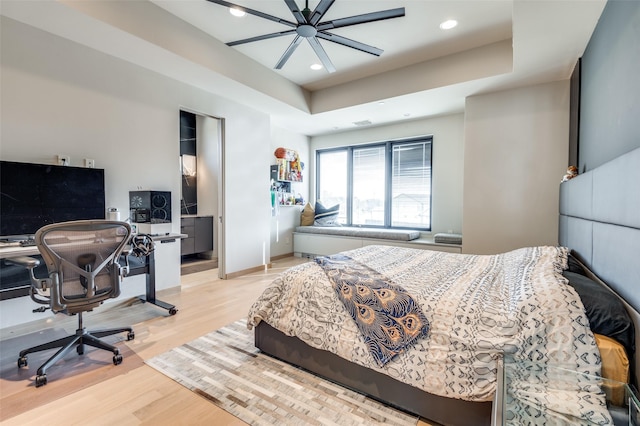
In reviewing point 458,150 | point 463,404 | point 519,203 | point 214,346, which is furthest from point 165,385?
point 458,150

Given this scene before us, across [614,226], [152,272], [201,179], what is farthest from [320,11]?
[201,179]

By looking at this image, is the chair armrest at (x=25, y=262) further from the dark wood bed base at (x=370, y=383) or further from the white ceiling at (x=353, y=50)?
the white ceiling at (x=353, y=50)

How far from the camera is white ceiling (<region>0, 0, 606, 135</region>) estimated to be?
2.43 m

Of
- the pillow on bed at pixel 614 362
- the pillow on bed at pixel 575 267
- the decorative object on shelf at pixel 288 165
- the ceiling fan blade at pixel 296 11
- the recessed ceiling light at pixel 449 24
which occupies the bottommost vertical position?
the pillow on bed at pixel 614 362

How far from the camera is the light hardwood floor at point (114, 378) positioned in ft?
5.34

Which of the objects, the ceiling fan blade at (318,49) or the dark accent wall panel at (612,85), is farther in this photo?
the ceiling fan blade at (318,49)

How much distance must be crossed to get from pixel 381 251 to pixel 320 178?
155 inches

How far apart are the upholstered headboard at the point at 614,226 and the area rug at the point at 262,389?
1228mm

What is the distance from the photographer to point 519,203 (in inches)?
144

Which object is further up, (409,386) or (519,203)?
(519,203)

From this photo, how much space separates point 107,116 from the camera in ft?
10.3

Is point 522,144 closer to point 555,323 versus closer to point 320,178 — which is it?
point 555,323

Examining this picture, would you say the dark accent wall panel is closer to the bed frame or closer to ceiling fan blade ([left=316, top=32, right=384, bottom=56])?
the bed frame

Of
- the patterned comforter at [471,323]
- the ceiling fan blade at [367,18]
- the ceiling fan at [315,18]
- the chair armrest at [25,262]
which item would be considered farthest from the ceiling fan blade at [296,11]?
the chair armrest at [25,262]
